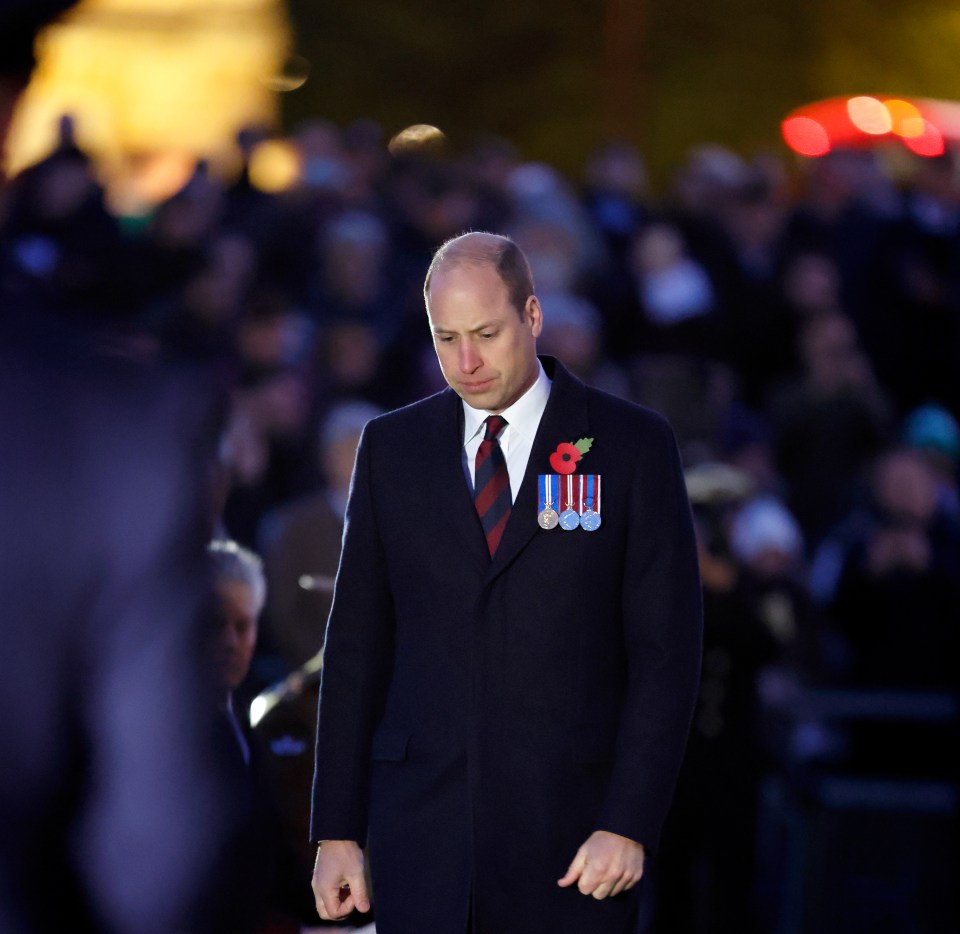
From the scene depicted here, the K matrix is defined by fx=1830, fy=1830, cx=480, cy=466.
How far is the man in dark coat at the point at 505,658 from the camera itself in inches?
124

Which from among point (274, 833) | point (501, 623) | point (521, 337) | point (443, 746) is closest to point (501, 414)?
point (521, 337)

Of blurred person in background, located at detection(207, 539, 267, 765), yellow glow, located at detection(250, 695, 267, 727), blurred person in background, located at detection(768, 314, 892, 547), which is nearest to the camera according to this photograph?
blurred person in background, located at detection(207, 539, 267, 765)

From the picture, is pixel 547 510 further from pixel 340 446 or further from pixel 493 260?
pixel 340 446

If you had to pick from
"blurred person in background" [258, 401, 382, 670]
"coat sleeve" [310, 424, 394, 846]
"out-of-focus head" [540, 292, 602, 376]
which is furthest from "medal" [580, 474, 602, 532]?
"out-of-focus head" [540, 292, 602, 376]

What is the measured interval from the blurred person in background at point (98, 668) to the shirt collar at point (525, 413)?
200 cm

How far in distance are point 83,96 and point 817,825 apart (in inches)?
416

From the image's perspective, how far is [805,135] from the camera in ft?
55.8

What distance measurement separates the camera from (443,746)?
3189mm

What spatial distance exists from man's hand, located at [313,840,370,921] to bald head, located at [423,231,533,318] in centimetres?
98

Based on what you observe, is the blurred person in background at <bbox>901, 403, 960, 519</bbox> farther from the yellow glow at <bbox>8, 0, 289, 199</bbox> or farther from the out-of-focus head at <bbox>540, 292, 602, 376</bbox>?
the yellow glow at <bbox>8, 0, 289, 199</bbox>

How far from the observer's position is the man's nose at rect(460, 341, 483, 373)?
3.14 metres

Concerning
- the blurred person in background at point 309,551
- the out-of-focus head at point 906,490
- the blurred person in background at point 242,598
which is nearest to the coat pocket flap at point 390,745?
the blurred person in background at point 242,598

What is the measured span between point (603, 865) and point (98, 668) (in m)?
1.96

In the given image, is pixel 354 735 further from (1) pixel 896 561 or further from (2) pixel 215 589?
(1) pixel 896 561
